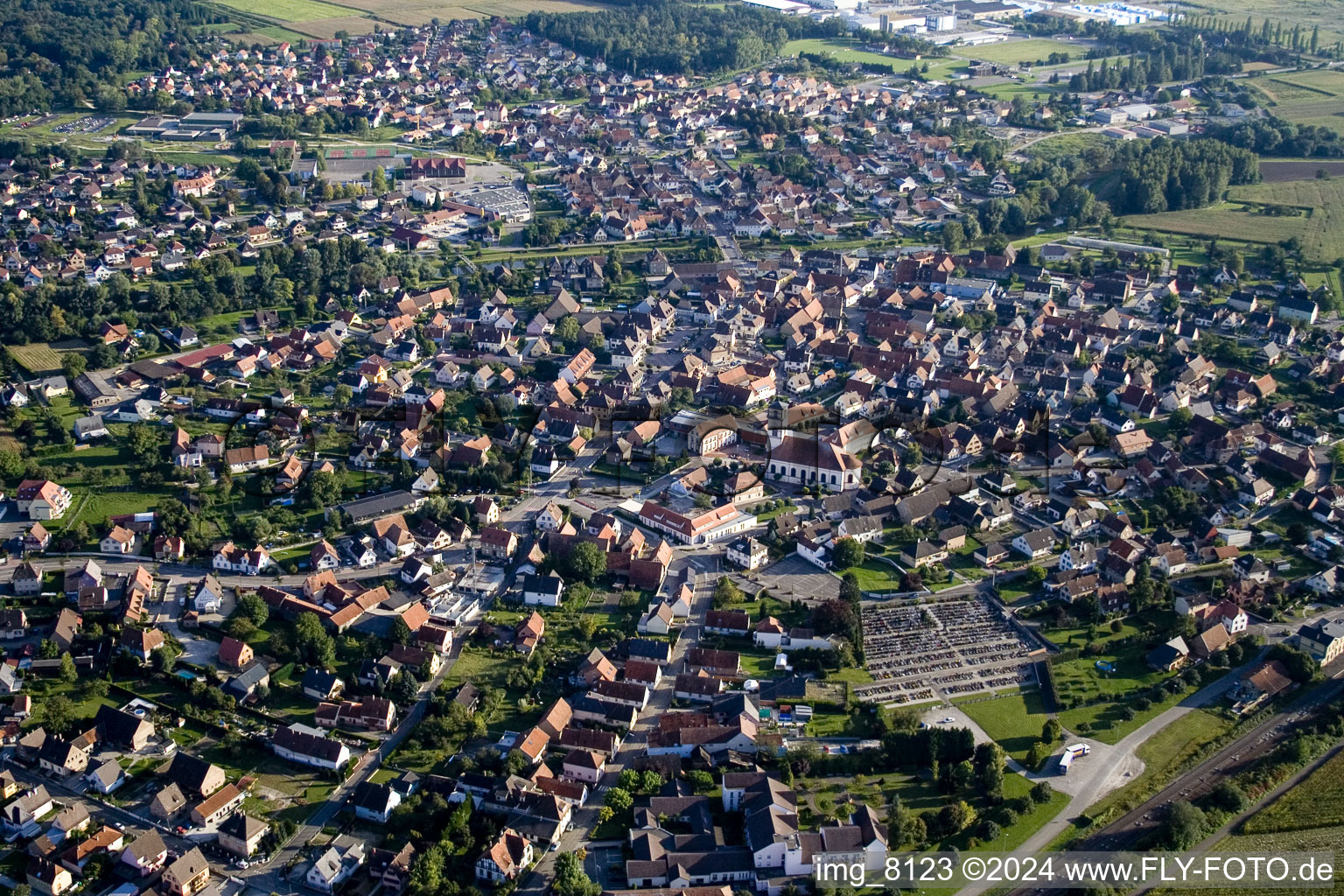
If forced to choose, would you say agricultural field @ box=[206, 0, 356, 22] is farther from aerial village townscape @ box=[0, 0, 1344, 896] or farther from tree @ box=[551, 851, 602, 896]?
tree @ box=[551, 851, 602, 896]

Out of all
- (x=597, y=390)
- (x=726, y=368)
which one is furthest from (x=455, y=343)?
(x=726, y=368)

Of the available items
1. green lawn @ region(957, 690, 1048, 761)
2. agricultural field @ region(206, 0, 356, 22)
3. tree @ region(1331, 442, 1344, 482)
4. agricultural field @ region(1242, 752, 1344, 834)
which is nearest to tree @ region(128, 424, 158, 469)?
green lawn @ region(957, 690, 1048, 761)

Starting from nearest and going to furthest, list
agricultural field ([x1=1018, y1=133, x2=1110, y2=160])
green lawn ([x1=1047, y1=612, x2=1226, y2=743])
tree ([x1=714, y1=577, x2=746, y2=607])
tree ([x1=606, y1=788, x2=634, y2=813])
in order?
tree ([x1=606, y1=788, x2=634, y2=813]) < green lawn ([x1=1047, y1=612, x2=1226, y2=743]) < tree ([x1=714, y1=577, x2=746, y2=607]) < agricultural field ([x1=1018, y1=133, x2=1110, y2=160])

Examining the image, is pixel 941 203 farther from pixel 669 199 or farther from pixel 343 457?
pixel 343 457

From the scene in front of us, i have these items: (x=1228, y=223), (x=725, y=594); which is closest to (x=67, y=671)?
(x=725, y=594)

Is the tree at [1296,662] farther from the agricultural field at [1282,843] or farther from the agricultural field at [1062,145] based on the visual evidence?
the agricultural field at [1062,145]

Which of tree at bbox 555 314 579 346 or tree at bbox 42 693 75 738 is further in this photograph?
tree at bbox 555 314 579 346

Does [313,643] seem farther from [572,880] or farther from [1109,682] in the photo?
[1109,682]
